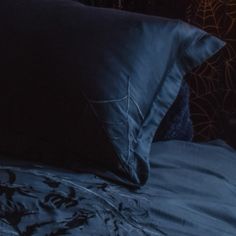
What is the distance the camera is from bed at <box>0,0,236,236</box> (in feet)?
3.19

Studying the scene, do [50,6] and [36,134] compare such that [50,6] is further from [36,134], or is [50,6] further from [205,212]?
[205,212]

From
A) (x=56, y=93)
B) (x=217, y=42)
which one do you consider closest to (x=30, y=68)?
(x=56, y=93)

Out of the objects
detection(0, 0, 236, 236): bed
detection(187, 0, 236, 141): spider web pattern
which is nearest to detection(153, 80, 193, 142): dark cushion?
detection(0, 0, 236, 236): bed

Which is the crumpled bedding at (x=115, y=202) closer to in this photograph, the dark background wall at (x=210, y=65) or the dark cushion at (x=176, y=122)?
the dark cushion at (x=176, y=122)

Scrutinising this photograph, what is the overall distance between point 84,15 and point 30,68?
0.17 m

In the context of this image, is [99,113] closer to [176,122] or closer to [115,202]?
[115,202]

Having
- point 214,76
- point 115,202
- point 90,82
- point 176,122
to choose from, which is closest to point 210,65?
point 214,76

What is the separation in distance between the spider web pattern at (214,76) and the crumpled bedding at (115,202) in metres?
0.54

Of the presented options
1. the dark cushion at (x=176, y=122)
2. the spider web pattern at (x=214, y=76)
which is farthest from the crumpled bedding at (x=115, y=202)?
the spider web pattern at (x=214, y=76)

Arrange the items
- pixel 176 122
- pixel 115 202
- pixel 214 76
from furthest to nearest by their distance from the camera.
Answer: pixel 214 76
pixel 176 122
pixel 115 202

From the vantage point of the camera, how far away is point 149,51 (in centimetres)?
112

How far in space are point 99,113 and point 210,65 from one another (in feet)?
2.52

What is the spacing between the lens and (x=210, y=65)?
171 cm

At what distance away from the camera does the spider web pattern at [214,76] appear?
5.49 ft
